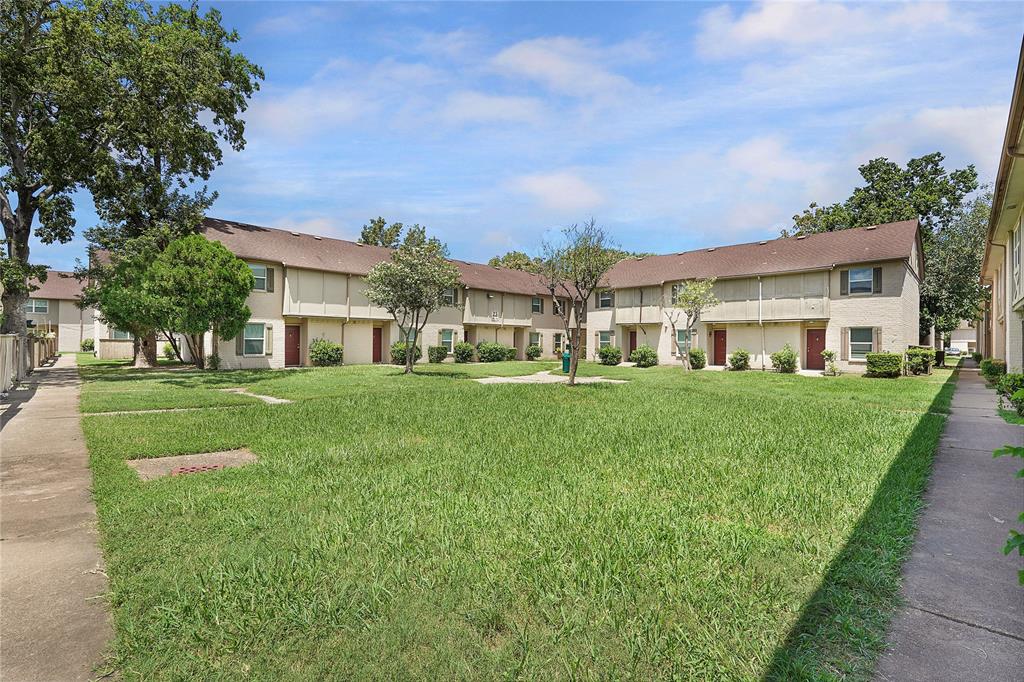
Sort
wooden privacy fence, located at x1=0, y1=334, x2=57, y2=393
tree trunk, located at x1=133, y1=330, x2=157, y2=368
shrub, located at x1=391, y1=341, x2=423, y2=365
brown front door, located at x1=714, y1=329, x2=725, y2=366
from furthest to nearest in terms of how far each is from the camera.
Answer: brown front door, located at x1=714, y1=329, x2=725, y2=366 → shrub, located at x1=391, y1=341, x2=423, y2=365 → tree trunk, located at x1=133, y1=330, x2=157, y2=368 → wooden privacy fence, located at x1=0, y1=334, x2=57, y2=393

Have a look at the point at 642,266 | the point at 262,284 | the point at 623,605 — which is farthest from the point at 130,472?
the point at 642,266

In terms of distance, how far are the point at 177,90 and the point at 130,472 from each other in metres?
18.9

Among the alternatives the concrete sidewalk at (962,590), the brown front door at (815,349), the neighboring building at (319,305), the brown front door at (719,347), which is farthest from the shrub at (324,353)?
the concrete sidewalk at (962,590)

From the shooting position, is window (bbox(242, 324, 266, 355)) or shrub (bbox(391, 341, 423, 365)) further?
shrub (bbox(391, 341, 423, 365))

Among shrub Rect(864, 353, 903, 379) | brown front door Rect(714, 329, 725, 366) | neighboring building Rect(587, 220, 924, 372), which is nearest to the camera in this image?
shrub Rect(864, 353, 903, 379)

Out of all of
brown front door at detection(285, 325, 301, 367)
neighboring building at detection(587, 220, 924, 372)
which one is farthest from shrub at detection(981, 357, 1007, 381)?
brown front door at detection(285, 325, 301, 367)

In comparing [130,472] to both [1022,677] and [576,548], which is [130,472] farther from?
[1022,677]

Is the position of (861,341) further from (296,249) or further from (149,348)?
(149,348)

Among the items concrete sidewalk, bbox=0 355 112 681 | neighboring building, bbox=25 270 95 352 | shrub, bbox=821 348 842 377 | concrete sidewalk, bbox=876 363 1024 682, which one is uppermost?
neighboring building, bbox=25 270 95 352

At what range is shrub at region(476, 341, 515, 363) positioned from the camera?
34000 mm

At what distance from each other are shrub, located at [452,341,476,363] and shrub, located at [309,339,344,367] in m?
7.44

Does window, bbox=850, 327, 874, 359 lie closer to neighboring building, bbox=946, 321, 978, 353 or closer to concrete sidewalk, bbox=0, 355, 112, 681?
concrete sidewalk, bbox=0, 355, 112, 681

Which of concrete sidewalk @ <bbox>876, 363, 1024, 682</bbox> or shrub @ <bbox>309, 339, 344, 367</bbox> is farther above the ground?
shrub @ <bbox>309, 339, 344, 367</bbox>

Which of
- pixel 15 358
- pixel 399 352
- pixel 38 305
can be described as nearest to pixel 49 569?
pixel 15 358
